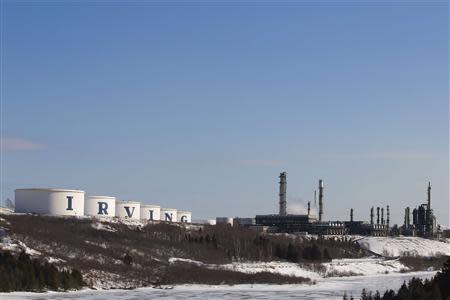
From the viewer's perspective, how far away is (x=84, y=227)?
107500 mm

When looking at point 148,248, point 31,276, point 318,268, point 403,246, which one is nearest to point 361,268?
point 318,268

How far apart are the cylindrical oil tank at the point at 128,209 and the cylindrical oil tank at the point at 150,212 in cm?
713

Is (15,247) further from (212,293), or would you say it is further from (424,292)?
(424,292)

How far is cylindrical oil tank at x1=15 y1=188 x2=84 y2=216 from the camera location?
114m

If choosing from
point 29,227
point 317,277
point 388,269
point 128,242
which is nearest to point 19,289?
point 29,227

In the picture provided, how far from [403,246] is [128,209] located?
61.8 metres

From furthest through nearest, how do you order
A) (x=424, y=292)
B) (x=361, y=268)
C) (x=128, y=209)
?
1. (x=128, y=209)
2. (x=361, y=268)
3. (x=424, y=292)

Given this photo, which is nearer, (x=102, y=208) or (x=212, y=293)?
(x=212, y=293)

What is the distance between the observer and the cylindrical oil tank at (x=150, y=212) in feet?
473

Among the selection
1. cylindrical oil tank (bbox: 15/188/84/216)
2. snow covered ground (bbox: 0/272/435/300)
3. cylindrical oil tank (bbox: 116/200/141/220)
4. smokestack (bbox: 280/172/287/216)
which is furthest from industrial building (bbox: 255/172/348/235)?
snow covered ground (bbox: 0/272/435/300)

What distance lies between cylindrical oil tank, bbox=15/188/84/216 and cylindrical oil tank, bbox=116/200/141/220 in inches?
671

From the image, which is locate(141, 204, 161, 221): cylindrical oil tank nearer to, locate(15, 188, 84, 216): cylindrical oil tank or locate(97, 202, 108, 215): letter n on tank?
locate(97, 202, 108, 215): letter n on tank

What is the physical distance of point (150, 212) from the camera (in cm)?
14525

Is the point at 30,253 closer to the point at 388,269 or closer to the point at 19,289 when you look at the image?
the point at 19,289
